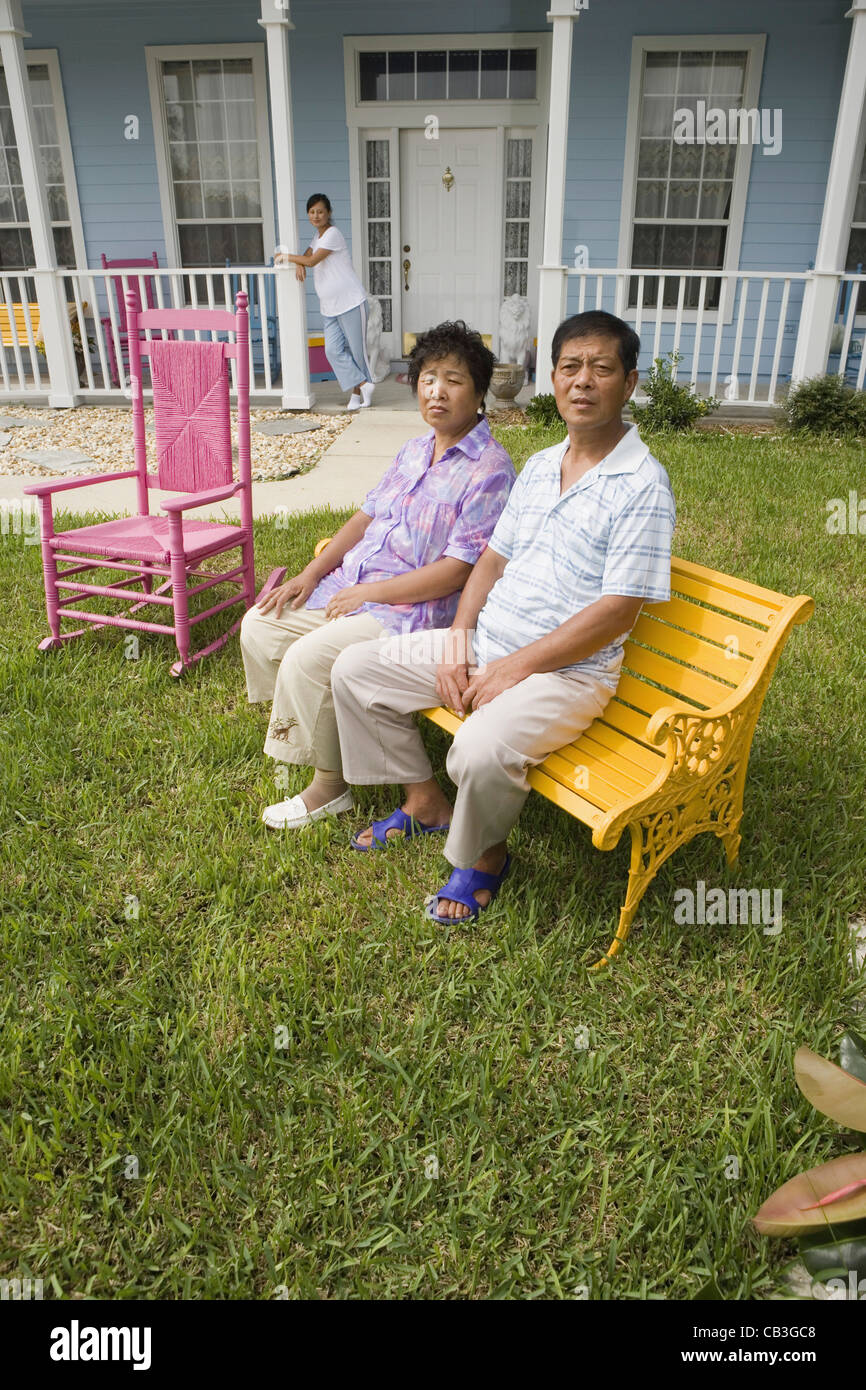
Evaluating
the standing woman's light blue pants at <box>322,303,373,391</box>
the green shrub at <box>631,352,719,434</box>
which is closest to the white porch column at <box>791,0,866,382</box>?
the green shrub at <box>631,352,719,434</box>

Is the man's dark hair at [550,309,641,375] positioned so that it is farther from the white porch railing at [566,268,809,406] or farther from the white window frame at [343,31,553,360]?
the white window frame at [343,31,553,360]

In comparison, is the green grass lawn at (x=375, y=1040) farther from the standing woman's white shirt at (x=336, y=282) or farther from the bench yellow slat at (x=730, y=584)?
the standing woman's white shirt at (x=336, y=282)

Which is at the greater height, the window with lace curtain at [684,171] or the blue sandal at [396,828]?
the window with lace curtain at [684,171]

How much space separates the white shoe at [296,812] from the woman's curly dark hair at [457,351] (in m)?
1.20

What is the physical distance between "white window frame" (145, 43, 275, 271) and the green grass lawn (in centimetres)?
770

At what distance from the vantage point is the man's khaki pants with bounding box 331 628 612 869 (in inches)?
88.4

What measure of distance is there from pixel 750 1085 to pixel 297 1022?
0.97 metres

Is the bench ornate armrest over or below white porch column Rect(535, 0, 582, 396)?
below

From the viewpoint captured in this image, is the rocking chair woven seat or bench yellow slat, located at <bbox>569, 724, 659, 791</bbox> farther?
the rocking chair woven seat

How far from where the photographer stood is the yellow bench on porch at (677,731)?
212cm

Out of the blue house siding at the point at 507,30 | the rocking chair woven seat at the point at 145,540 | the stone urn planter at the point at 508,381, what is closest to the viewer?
the rocking chair woven seat at the point at 145,540

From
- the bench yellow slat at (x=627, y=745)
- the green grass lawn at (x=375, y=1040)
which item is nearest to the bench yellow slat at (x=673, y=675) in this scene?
the bench yellow slat at (x=627, y=745)

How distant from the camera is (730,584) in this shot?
8.19 ft
